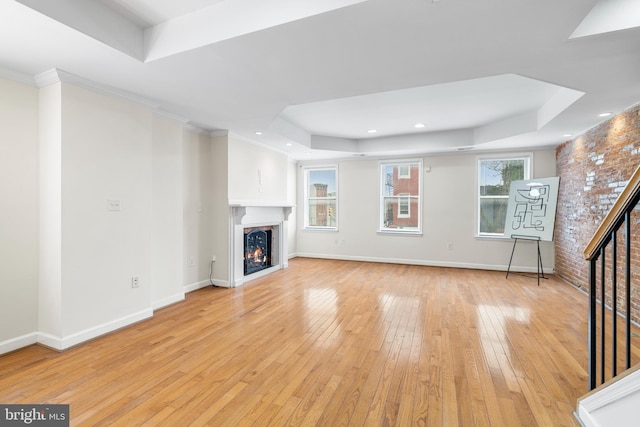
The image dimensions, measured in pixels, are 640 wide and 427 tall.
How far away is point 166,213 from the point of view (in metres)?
3.76

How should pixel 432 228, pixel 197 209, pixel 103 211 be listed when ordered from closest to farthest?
pixel 103 211, pixel 197 209, pixel 432 228

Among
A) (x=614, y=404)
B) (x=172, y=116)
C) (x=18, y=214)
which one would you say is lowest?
(x=614, y=404)

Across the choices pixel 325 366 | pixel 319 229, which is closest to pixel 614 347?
pixel 325 366

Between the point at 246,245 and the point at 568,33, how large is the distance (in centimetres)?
459

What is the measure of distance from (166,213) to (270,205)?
1.85 m

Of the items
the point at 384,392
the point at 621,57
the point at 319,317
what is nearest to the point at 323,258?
the point at 319,317

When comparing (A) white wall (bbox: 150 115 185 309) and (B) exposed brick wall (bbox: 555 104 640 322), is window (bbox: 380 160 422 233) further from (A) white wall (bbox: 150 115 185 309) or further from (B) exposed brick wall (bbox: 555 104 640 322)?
(A) white wall (bbox: 150 115 185 309)

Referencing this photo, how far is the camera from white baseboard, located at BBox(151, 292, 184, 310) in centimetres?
363

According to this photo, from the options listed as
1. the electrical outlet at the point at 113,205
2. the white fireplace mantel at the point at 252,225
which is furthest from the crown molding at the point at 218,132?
the electrical outlet at the point at 113,205

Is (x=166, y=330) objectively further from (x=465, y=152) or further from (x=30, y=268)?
(x=465, y=152)

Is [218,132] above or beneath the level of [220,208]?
above

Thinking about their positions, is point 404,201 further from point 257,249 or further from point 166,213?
point 166,213

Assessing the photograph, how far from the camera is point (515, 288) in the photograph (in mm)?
4605

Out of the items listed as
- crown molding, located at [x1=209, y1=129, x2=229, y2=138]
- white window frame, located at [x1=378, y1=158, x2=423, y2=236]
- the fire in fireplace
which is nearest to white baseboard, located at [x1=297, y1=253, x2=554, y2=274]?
white window frame, located at [x1=378, y1=158, x2=423, y2=236]
